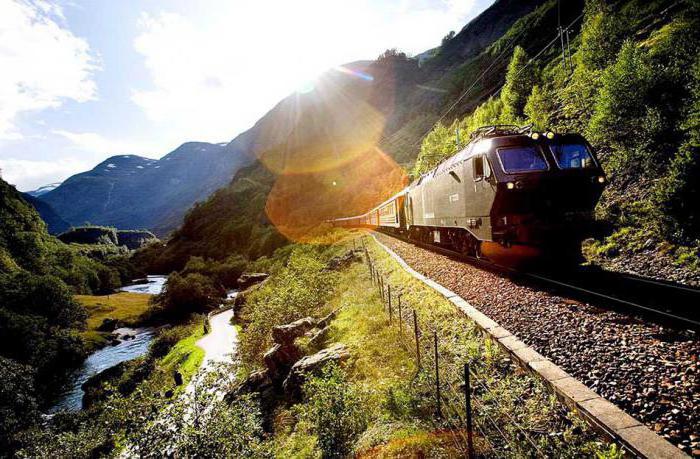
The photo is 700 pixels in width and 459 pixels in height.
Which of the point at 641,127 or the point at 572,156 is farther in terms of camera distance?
the point at 641,127

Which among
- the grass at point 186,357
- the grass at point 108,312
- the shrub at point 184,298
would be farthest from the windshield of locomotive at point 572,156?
the grass at point 108,312

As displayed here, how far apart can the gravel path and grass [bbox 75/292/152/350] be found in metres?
62.7

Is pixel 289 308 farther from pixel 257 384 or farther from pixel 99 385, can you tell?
pixel 99 385

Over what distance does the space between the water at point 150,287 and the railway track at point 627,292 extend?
103 meters

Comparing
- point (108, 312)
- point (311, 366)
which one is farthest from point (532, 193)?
point (108, 312)

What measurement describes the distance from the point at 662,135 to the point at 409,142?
83391mm

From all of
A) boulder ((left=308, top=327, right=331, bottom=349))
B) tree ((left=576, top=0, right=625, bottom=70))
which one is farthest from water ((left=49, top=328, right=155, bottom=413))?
tree ((left=576, top=0, right=625, bottom=70))

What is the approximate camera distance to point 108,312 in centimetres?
7119

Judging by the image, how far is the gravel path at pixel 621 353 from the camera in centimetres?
386

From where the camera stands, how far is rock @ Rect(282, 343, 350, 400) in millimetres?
9992

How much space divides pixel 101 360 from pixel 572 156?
59.9 metres

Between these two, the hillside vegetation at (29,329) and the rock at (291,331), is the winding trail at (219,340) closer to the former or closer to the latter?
the hillside vegetation at (29,329)

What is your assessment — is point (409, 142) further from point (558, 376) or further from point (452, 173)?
point (558, 376)

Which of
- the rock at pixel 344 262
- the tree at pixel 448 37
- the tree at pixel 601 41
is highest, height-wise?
the tree at pixel 448 37
